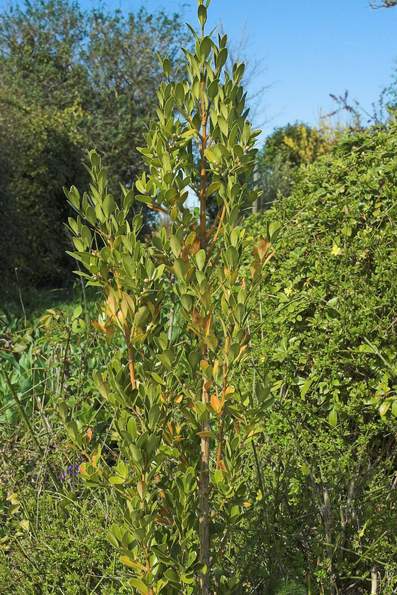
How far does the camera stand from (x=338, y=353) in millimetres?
2998

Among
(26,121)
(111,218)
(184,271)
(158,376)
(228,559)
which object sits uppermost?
(26,121)

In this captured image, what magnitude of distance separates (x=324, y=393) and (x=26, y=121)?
12.1 metres

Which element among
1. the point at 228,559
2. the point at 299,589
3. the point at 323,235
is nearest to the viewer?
the point at 299,589

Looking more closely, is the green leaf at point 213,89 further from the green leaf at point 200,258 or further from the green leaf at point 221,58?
the green leaf at point 200,258

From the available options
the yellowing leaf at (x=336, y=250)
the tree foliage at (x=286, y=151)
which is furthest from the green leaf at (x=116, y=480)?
the tree foliage at (x=286, y=151)

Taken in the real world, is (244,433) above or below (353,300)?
below

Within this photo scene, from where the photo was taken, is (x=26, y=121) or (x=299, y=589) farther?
(x=26, y=121)

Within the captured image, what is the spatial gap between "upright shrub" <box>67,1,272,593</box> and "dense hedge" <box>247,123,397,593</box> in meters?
0.83

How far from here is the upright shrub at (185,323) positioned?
1698 mm

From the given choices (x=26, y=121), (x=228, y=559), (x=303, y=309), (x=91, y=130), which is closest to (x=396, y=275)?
(x=303, y=309)

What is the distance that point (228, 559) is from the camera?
2496 mm

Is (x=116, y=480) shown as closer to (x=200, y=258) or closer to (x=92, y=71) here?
(x=200, y=258)

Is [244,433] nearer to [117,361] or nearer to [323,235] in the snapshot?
[117,361]

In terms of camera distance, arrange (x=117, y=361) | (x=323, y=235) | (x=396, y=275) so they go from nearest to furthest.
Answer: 1. (x=117, y=361)
2. (x=396, y=275)
3. (x=323, y=235)
